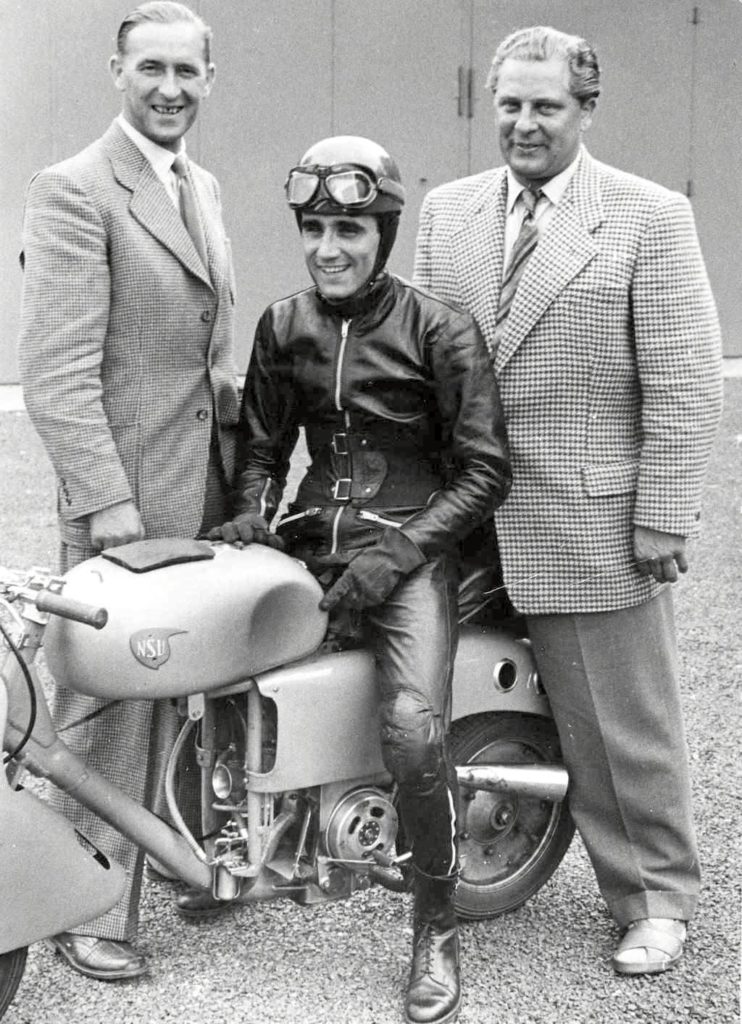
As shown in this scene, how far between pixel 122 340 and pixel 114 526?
18.2 inches

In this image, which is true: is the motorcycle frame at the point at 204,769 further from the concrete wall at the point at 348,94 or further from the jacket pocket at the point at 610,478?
the concrete wall at the point at 348,94

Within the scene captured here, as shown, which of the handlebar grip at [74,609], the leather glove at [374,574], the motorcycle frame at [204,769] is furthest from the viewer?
the leather glove at [374,574]

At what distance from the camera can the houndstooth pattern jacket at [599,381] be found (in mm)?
A: 3135

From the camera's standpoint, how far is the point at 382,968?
332 centimetres

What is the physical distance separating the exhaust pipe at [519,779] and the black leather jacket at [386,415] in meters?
0.65

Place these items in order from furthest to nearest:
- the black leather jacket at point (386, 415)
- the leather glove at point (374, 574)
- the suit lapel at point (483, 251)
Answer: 1. the suit lapel at point (483, 251)
2. the black leather jacket at point (386, 415)
3. the leather glove at point (374, 574)

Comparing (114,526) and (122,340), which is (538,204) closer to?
(122,340)

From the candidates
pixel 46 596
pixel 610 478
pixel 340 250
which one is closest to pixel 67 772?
pixel 46 596

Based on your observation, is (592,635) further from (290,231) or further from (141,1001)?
(290,231)

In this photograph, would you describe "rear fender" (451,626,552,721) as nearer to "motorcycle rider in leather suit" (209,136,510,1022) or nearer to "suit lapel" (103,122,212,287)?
"motorcycle rider in leather suit" (209,136,510,1022)

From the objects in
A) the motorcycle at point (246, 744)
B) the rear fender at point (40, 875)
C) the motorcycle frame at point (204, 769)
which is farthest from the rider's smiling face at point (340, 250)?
the rear fender at point (40, 875)

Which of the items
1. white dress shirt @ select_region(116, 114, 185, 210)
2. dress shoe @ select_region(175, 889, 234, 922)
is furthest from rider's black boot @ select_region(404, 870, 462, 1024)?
white dress shirt @ select_region(116, 114, 185, 210)

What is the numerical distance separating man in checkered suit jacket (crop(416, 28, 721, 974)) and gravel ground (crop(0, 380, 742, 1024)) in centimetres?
14

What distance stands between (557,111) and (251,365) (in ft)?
3.18
